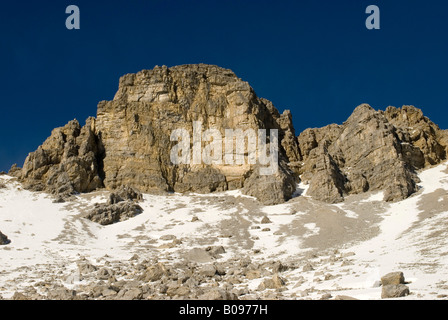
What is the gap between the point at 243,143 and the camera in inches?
2516

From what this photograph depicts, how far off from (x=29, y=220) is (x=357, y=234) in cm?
3487

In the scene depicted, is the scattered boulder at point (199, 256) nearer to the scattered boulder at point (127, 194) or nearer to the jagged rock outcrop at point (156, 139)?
the scattered boulder at point (127, 194)

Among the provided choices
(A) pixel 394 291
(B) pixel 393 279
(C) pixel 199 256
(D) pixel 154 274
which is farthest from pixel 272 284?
(C) pixel 199 256

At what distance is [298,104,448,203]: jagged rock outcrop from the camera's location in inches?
2037

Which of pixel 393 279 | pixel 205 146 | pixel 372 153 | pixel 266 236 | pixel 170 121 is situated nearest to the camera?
pixel 393 279

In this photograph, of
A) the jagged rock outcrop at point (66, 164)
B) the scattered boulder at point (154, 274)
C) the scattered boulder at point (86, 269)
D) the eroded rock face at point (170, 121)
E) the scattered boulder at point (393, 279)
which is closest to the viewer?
the scattered boulder at point (393, 279)

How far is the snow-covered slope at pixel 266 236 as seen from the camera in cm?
1802

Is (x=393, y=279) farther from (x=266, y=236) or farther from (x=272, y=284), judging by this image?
(x=266, y=236)

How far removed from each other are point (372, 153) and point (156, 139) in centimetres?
3522

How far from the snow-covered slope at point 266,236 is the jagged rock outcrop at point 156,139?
11.8 feet

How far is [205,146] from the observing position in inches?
2566

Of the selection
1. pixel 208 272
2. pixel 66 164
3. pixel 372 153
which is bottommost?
pixel 208 272

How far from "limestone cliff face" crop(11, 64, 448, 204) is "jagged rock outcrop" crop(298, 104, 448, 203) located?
0.17 metres

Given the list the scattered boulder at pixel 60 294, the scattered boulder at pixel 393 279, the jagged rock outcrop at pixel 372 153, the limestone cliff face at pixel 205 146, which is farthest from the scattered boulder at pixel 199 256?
the jagged rock outcrop at pixel 372 153
